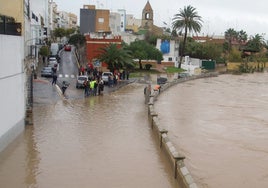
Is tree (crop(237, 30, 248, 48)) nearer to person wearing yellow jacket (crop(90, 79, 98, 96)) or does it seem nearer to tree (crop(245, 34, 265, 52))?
tree (crop(245, 34, 265, 52))

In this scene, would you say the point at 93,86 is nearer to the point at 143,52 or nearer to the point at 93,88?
the point at 93,88

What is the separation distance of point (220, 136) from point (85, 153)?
6903 mm

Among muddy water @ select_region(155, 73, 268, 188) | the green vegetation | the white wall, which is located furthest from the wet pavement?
the green vegetation

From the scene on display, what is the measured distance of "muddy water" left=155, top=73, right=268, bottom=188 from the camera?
13172 millimetres

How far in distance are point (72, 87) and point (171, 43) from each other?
126 feet

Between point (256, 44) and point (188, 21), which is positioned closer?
point (188, 21)

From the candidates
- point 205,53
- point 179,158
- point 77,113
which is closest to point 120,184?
point 179,158

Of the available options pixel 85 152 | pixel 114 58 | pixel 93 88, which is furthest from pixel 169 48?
pixel 85 152

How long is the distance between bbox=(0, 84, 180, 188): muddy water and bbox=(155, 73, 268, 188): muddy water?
1.28 m

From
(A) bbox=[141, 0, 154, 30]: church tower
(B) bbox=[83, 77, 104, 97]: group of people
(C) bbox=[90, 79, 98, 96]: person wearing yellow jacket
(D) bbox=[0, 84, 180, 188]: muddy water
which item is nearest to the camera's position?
(D) bbox=[0, 84, 180, 188]: muddy water

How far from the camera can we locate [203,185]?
40.0 feet

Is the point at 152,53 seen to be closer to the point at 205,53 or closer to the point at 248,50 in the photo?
the point at 205,53

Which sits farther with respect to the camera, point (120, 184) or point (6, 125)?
point (6, 125)

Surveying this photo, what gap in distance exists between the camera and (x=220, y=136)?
19.0 meters
